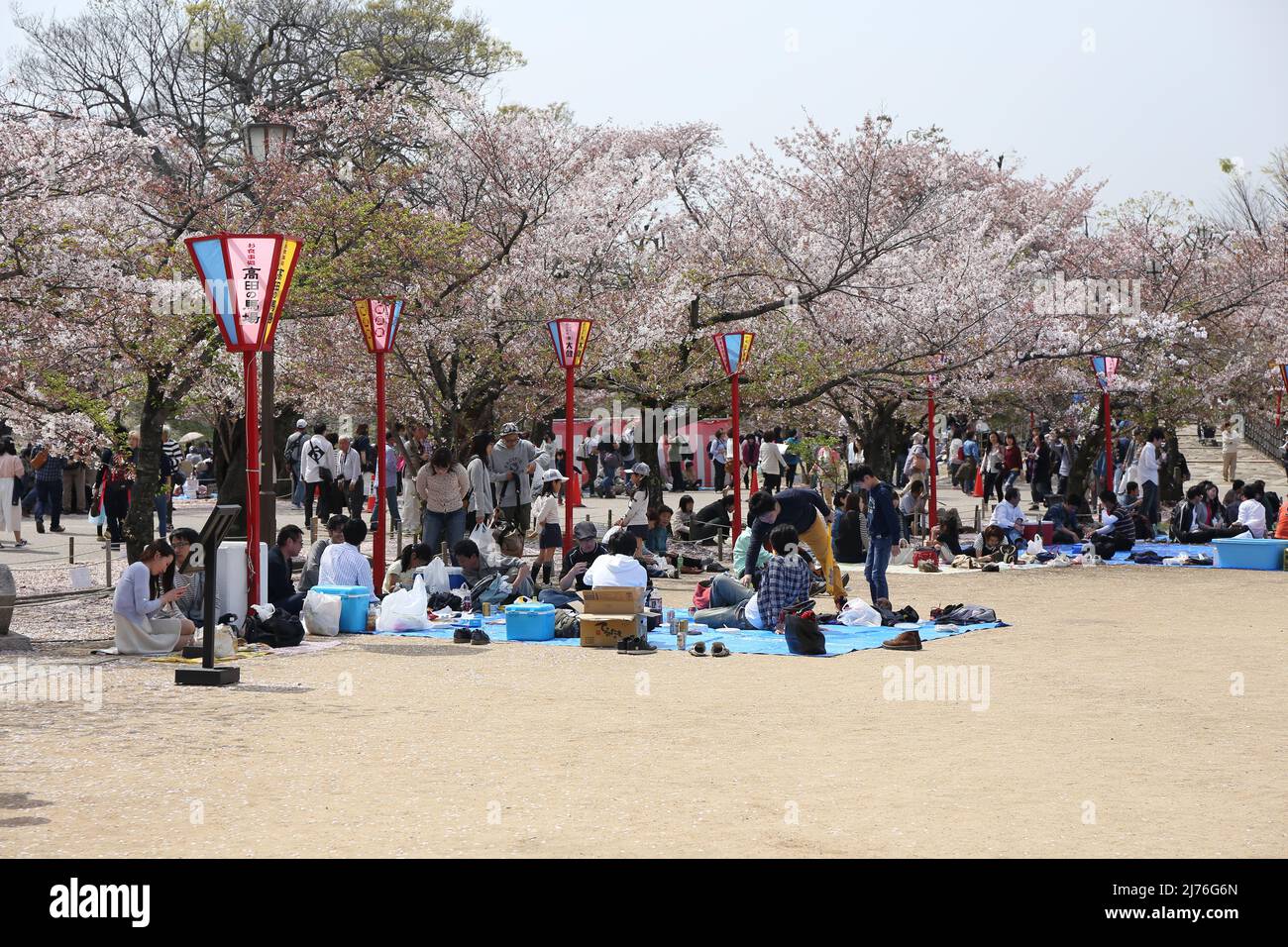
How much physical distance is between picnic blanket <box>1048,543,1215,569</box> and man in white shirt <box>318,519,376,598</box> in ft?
36.0

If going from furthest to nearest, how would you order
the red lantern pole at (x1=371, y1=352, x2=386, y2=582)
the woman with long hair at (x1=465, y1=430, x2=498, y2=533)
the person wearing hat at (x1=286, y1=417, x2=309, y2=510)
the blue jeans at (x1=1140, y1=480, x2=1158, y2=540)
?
1. the person wearing hat at (x1=286, y1=417, x2=309, y2=510)
2. the blue jeans at (x1=1140, y1=480, x2=1158, y2=540)
3. the woman with long hair at (x1=465, y1=430, x2=498, y2=533)
4. the red lantern pole at (x1=371, y1=352, x2=386, y2=582)

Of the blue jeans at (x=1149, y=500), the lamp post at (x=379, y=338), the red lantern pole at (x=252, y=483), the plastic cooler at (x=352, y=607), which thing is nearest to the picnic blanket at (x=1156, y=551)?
the blue jeans at (x=1149, y=500)

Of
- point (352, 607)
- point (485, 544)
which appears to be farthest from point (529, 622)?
point (485, 544)

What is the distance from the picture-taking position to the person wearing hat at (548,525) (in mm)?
16953

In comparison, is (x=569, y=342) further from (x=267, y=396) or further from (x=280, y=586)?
(x=280, y=586)

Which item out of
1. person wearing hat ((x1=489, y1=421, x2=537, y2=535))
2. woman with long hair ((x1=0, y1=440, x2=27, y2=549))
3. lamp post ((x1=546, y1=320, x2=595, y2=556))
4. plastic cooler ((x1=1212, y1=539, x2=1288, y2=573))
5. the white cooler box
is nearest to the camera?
the white cooler box

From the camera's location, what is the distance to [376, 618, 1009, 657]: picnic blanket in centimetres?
1252

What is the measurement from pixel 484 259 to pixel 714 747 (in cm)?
1364

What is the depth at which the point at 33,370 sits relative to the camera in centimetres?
1452

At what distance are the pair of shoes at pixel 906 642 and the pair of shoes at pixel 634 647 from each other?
2103mm

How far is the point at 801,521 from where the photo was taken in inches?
580

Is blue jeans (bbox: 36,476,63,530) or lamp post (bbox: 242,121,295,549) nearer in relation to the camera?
lamp post (bbox: 242,121,295,549)

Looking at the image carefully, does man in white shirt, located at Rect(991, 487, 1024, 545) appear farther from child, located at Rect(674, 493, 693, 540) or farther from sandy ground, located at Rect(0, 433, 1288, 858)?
sandy ground, located at Rect(0, 433, 1288, 858)

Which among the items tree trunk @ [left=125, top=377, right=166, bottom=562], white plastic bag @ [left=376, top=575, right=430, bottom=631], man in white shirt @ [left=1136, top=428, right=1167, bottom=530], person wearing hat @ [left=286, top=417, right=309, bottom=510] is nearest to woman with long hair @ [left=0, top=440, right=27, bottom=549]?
person wearing hat @ [left=286, top=417, right=309, bottom=510]
